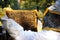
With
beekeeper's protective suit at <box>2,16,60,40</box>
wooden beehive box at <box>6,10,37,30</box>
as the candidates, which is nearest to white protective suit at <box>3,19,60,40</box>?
beekeeper's protective suit at <box>2,16,60,40</box>

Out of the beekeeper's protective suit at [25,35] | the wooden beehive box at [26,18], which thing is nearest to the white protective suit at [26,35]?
the beekeeper's protective suit at [25,35]

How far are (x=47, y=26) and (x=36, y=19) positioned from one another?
212 mm

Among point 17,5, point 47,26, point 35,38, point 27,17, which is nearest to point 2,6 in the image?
point 17,5

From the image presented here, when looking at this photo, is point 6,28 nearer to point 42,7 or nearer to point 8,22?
point 8,22

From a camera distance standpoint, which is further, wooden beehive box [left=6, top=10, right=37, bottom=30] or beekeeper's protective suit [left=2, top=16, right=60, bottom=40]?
wooden beehive box [left=6, top=10, right=37, bottom=30]

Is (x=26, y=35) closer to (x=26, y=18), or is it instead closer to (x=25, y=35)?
(x=25, y=35)

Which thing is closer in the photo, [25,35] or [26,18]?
[25,35]

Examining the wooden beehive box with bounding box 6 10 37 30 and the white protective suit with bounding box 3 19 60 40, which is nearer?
the white protective suit with bounding box 3 19 60 40

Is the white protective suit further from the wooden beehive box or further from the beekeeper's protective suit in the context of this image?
the wooden beehive box

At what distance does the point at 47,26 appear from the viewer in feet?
8.00

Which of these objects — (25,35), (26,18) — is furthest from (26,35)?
(26,18)

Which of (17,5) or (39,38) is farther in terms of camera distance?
(17,5)

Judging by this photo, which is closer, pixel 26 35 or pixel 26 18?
pixel 26 35

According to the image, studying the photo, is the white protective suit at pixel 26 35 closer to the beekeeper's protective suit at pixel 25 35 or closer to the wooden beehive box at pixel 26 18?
the beekeeper's protective suit at pixel 25 35
